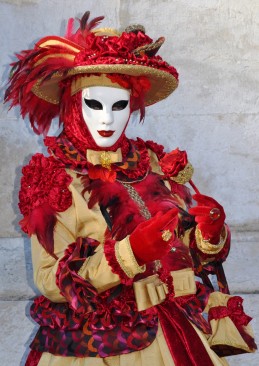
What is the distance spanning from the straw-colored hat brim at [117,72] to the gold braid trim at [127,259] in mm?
499

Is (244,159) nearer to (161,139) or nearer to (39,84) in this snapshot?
(161,139)

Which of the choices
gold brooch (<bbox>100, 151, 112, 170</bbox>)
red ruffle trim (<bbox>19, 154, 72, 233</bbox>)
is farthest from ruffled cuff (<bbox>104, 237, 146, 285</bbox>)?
gold brooch (<bbox>100, 151, 112, 170</bbox>)

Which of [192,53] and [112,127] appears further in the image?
[192,53]

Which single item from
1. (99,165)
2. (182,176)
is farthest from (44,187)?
(182,176)

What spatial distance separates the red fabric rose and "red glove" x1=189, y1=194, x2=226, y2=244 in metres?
0.20

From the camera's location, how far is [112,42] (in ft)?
8.11

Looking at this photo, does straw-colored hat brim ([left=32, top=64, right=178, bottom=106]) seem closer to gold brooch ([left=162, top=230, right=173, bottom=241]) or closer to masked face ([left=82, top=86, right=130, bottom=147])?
masked face ([left=82, top=86, right=130, bottom=147])

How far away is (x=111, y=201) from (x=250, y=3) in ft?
7.74

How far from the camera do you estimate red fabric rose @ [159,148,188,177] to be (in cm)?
264

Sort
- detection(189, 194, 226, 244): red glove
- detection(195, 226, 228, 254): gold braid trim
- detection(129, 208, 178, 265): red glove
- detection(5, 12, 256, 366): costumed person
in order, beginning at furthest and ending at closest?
1. detection(195, 226, 228, 254): gold braid trim
2. detection(189, 194, 226, 244): red glove
3. detection(5, 12, 256, 366): costumed person
4. detection(129, 208, 178, 265): red glove

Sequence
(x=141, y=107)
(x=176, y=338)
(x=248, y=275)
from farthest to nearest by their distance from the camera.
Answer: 1. (x=248, y=275)
2. (x=141, y=107)
3. (x=176, y=338)

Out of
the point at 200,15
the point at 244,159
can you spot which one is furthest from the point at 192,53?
the point at 244,159

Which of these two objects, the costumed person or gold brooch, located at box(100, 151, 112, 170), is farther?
gold brooch, located at box(100, 151, 112, 170)

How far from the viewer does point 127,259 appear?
2.24 m
